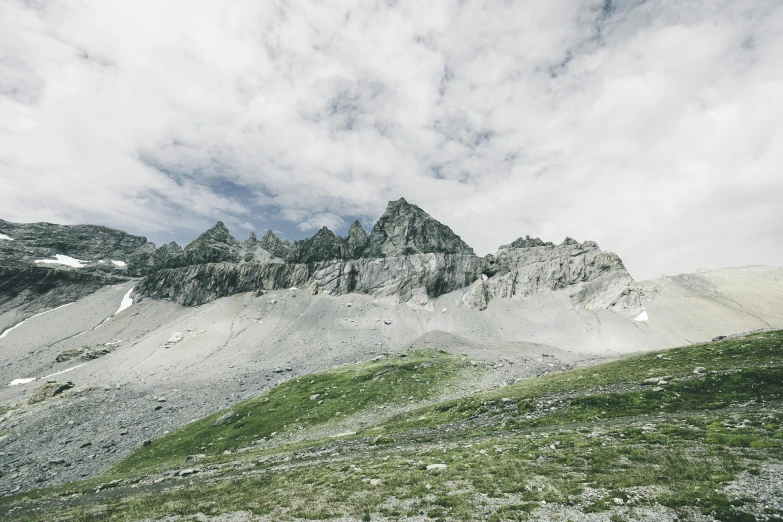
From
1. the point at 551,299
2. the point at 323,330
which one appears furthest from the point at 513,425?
the point at 551,299

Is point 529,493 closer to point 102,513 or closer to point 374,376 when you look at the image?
point 102,513

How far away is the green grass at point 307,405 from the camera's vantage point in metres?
61.4

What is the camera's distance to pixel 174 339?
6471 inches

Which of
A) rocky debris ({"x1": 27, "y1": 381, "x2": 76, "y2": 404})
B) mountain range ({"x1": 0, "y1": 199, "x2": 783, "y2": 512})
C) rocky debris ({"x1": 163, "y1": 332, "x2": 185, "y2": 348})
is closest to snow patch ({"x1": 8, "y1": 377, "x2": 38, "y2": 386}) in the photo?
mountain range ({"x1": 0, "y1": 199, "x2": 783, "y2": 512})

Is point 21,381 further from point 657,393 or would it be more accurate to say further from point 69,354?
point 657,393

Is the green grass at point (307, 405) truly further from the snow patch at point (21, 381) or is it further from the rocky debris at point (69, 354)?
the rocky debris at point (69, 354)

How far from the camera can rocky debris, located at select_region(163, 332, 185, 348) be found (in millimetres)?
159750

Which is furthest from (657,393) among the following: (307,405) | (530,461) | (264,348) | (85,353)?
(85,353)

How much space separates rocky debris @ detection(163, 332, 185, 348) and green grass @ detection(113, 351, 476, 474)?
97904 millimetres

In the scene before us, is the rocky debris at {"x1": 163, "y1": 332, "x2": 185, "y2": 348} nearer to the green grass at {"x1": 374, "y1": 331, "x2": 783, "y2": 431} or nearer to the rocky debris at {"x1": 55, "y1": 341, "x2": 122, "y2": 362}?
the rocky debris at {"x1": 55, "y1": 341, "x2": 122, "y2": 362}

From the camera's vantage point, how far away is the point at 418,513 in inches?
682

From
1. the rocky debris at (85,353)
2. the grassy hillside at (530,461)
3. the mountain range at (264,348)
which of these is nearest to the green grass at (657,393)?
the grassy hillside at (530,461)

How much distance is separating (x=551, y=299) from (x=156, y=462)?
7303 inches

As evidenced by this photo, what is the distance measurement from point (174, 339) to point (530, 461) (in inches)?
7141
